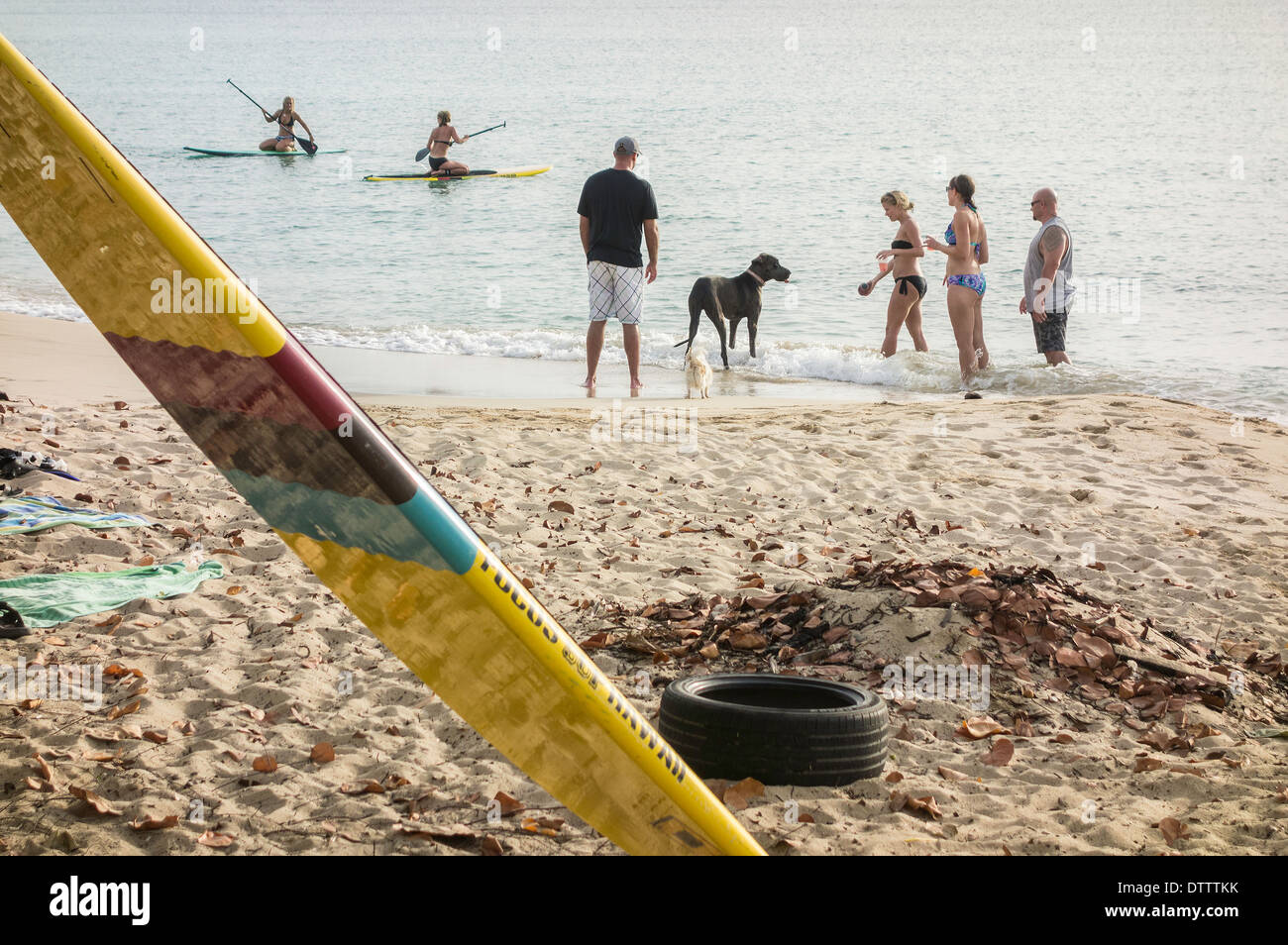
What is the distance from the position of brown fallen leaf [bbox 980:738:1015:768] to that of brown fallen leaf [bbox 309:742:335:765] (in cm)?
239

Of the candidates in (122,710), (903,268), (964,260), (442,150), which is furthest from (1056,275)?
(442,150)

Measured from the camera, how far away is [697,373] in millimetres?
11906

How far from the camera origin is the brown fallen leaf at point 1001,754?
4.17 meters

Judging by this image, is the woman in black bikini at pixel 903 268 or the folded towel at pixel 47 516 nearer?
the folded towel at pixel 47 516

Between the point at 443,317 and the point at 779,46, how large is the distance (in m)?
66.2

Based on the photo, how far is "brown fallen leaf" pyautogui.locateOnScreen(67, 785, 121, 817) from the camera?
138 inches
